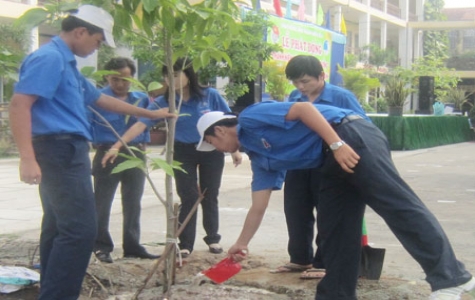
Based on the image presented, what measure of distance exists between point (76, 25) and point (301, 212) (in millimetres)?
2074

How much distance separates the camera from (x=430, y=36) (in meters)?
54.9

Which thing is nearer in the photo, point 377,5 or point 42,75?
point 42,75

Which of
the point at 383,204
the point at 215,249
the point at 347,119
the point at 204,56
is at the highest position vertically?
the point at 204,56

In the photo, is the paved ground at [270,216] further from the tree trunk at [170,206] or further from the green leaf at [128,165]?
the green leaf at [128,165]

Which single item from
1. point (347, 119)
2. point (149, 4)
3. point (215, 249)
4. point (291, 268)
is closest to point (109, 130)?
point (215, 249)

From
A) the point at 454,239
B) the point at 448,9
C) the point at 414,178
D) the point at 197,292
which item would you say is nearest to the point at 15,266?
the point at 197,292

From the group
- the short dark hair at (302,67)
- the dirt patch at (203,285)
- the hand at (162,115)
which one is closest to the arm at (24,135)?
the hand at (162,115)

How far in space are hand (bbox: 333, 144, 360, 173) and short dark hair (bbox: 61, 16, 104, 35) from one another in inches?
54.3

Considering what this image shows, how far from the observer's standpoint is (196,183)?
18.7ft

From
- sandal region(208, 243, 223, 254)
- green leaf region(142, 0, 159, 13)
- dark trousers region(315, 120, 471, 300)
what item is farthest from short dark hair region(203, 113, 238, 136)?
sandal region(208, 243, 223, 254)

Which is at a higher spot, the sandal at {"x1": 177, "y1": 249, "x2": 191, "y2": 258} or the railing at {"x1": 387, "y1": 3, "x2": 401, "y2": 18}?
the railing at {"x1": 387, "y1": 3, "x2": 401, "y2": 18}

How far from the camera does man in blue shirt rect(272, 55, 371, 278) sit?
15.8 feet

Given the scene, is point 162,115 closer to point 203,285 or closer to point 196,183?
point 203,285

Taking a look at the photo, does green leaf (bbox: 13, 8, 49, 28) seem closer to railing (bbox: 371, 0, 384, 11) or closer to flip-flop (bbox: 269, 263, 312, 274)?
flip-flop (bbox: 269, 263, 312, 274)
